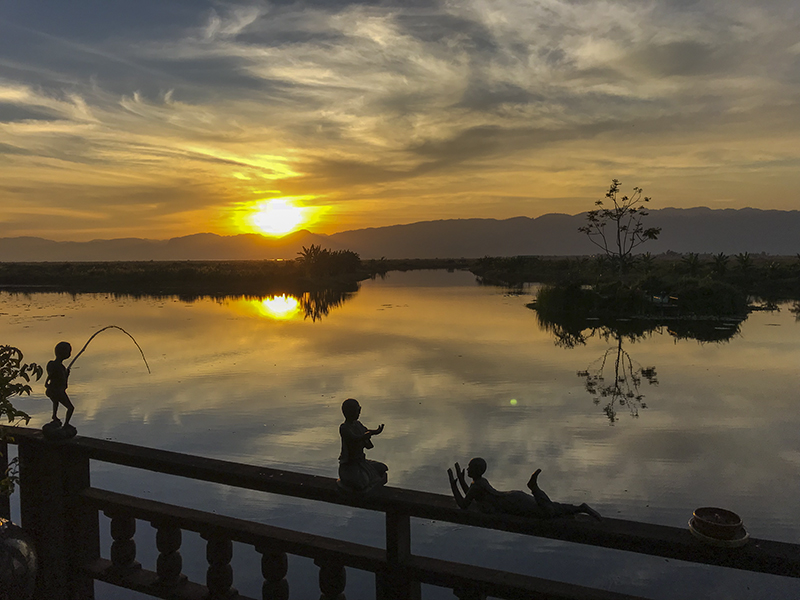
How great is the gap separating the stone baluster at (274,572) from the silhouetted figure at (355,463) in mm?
859

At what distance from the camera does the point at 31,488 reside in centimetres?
455

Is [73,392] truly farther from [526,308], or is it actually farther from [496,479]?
[526,308]

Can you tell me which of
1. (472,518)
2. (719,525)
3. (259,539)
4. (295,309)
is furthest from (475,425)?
(295,309)

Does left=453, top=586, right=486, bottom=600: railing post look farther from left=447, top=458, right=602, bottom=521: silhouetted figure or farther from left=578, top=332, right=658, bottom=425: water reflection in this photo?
left=578, top=332, right=658, bottom=425: water reflection

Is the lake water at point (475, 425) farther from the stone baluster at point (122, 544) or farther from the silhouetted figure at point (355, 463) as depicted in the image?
the silhouetted figure at point (355, 463)

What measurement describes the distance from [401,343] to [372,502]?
21700 mm

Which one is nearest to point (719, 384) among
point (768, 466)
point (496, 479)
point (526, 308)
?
point (768, 466)

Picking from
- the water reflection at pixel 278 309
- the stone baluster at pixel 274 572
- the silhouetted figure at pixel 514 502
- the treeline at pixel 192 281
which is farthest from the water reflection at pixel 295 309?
the silhouetted figure at pixel 514 502

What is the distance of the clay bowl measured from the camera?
9.03ft

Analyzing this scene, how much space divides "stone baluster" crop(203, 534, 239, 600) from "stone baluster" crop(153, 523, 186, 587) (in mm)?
331

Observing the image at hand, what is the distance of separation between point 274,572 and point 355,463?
1.10 metres

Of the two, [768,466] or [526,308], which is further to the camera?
[526,308]

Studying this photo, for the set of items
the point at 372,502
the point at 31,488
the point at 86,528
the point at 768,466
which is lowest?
the point at 768,466

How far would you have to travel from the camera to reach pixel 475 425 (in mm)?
12617
